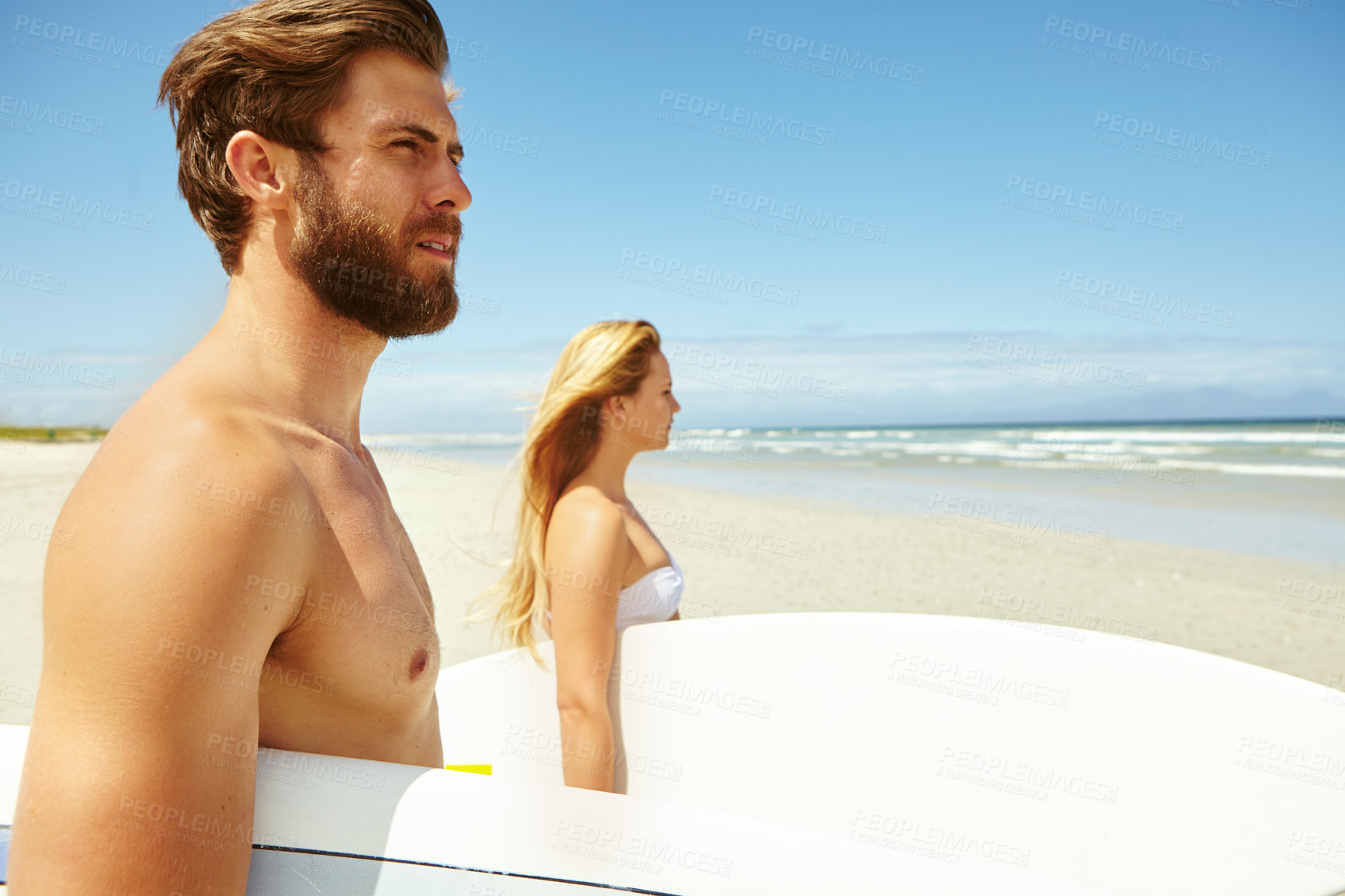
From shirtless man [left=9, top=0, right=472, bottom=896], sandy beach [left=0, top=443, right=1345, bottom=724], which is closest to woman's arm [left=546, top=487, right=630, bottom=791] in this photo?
sandy beach [left=0, top=443, right=1345, bottom=724]

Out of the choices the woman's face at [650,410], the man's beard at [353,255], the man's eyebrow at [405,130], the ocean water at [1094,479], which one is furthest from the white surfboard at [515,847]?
the ocean water at [1094,479]

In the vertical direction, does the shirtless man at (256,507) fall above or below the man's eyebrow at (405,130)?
below

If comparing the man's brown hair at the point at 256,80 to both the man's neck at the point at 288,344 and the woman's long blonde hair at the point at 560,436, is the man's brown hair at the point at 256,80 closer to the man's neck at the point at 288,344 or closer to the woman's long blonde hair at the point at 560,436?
the man's neck at the point at 288,344

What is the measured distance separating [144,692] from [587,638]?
1489 mm

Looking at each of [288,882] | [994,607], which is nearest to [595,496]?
[288,882]

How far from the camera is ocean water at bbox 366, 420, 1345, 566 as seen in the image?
31.3 feet

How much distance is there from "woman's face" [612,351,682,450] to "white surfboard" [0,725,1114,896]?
1660 millimetres

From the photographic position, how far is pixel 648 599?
2.45 meters

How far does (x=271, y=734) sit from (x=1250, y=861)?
2.15 m

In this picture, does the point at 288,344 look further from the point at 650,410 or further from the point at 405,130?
the point at 650,410

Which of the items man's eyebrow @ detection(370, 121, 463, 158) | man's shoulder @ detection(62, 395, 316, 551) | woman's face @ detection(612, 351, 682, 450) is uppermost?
man's eyebrow @ detection(370, 121, 463, 158)

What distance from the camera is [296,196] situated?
123 cm

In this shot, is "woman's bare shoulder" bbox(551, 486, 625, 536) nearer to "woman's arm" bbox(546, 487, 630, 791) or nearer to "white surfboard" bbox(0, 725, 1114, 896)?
"woman's arm" bbox(546, 487, 630, 791)

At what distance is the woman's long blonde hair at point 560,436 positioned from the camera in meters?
2.60
